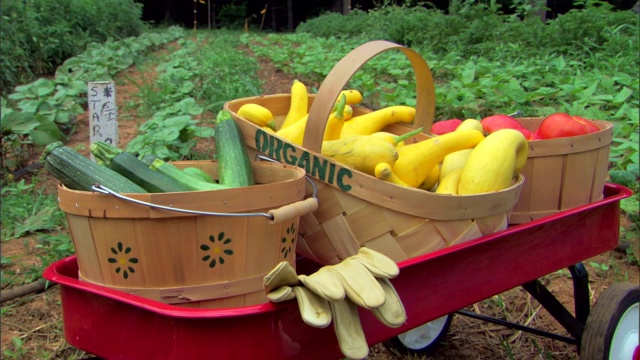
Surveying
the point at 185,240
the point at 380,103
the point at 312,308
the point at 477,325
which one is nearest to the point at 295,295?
the point at 312,308

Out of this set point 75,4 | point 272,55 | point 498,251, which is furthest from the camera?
point 75,4

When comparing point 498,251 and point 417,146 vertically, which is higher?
point 417,146

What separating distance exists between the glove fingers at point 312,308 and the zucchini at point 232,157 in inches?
18.7

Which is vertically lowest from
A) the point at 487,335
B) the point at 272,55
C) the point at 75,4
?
the point at 487,335

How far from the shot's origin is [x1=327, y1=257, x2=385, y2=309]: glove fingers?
1401mm

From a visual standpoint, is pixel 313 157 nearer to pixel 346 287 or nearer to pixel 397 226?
pixel 397 226

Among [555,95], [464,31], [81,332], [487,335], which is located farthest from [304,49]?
[81,332]

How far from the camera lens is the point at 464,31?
8320 millimetres

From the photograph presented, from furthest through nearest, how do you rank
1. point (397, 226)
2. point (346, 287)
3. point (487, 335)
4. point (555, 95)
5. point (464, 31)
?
point (464, 31), point (555, 95), point (487, 335), point (397, 226), point (346, 287)

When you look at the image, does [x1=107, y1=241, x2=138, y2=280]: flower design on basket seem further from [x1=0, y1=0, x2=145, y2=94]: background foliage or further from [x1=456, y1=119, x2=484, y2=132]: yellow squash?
[x1=0, y1=0, x2=145, y2=94]: background foliage

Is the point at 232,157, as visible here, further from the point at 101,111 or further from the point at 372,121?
the point at 101,111

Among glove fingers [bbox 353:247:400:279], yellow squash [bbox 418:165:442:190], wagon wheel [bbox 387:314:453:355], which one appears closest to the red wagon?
glove fingers [bbox 353:247:400:279]

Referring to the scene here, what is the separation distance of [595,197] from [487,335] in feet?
3.93

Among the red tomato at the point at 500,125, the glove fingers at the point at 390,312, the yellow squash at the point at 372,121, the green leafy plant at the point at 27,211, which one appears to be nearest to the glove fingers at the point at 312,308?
the glove fingers at the point at 390,312
